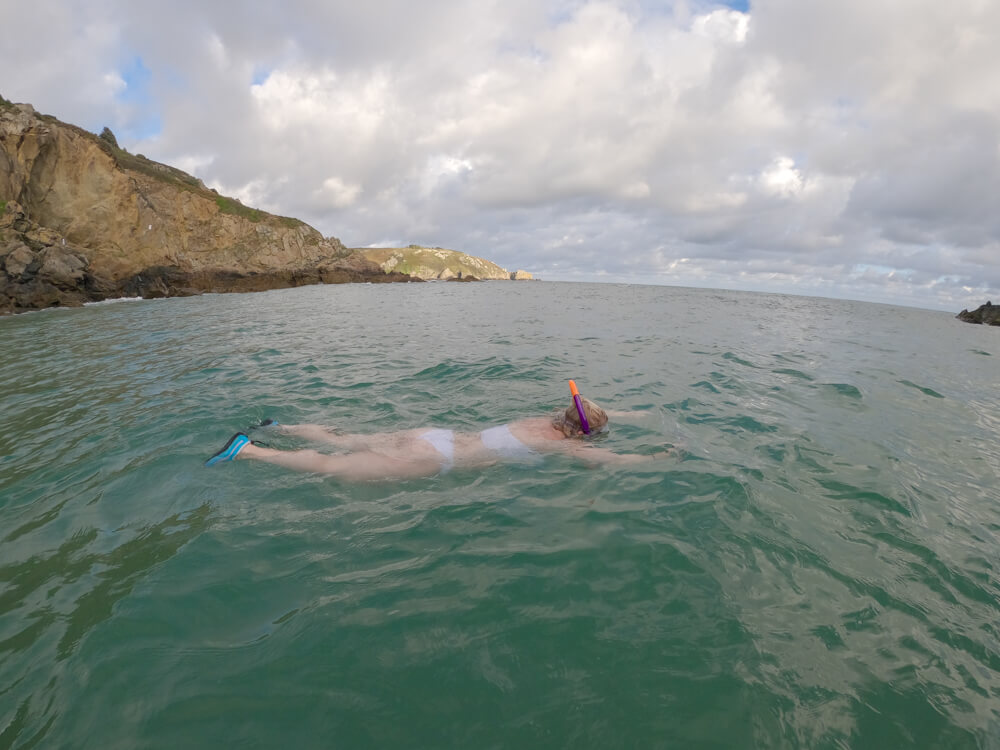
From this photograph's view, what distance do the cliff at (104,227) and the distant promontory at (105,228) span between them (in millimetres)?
77

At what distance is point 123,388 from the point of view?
902 cm

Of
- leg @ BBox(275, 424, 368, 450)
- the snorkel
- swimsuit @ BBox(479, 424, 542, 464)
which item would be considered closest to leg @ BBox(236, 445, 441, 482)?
leg @ BBox(275, 424, 368, 450)

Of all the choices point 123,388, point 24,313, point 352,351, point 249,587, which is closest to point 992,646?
point 249,587

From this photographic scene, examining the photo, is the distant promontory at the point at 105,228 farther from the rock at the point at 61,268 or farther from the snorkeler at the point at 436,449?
the snorkeler at the point at 436,449

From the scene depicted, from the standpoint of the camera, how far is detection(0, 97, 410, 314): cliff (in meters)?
28.6

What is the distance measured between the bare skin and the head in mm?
92

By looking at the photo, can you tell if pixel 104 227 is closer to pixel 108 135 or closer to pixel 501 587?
pixel 108 135

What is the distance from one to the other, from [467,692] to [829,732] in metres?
2.09

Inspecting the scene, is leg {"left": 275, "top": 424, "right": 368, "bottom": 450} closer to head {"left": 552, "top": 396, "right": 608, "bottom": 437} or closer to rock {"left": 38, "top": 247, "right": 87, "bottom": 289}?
head {"left": 552, "top": 396, "right": 608, "bottom": 437}

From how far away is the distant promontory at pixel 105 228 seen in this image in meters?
28.6

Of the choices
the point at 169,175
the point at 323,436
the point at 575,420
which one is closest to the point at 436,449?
the point at 323,436

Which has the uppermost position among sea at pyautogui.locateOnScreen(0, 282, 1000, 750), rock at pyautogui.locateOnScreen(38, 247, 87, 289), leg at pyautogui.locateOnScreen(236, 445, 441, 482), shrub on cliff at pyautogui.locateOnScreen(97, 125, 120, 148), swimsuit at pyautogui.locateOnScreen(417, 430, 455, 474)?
shrub on cliff at pyautogui.locateOnScreen(97, 125, 120, 148)

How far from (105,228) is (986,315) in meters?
96.8

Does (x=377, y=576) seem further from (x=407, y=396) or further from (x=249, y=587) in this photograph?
(x=407, y=396)
